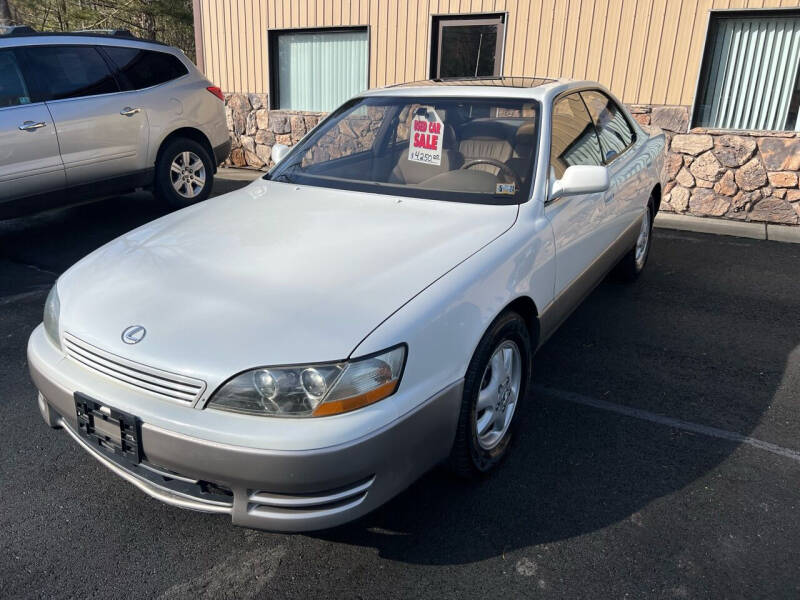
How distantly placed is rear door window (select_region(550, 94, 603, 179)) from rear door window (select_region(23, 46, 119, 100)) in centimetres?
482

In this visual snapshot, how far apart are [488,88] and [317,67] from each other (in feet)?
24.3

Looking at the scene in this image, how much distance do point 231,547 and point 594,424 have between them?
6.12 ft

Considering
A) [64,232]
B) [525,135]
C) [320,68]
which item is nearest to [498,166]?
[525,135]

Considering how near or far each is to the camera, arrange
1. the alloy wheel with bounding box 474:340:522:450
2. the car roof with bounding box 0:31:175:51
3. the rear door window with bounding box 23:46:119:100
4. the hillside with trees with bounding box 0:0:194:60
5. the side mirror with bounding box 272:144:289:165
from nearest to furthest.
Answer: the alloy wheel with bounding box 474:340:522:450 → the side mirror with bounding box 272:144:289:165 → the car roof with bounding box 0:31:175:51 → the rear door window with bounding box 23:46:119:100 → the hillside with trees with bounding box 0:0:194:60

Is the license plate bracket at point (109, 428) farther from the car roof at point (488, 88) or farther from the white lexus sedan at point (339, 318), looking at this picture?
the car roof at point (488, 88)

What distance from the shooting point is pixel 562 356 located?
13.5 ft

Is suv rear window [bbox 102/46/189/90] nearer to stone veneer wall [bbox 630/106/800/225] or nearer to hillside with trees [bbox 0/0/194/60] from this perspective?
stone veneer wall [bbox 630/106/800/225]

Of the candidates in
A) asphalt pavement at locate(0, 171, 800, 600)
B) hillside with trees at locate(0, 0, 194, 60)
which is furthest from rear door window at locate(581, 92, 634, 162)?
hillside with trees at locate(0, 0, 194, 60)

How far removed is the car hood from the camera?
2.17 metres

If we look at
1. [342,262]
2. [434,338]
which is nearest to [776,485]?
[434,338]

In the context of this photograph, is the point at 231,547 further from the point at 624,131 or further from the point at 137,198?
the point at 137,198

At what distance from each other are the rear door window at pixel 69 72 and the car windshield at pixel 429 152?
11.3 feet

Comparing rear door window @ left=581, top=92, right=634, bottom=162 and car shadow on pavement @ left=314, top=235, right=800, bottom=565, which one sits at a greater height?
rear door window @ left=581, top=92, right=634, bottom=162

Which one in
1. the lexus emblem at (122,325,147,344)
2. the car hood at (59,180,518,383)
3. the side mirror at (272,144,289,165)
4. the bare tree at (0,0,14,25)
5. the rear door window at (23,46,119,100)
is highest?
the bare tree at (0,0,14,25)
